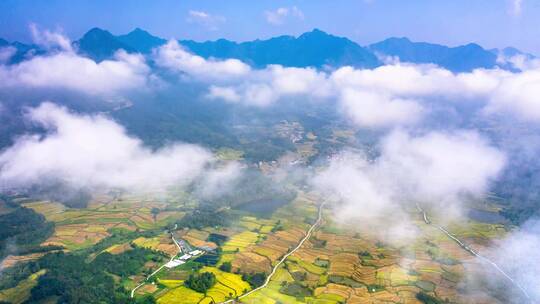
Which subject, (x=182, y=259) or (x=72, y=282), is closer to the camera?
(x=72, y=282)

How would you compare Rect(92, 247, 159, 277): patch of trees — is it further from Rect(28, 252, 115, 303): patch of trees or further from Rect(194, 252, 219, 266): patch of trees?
Rect(194, 252, 219, 266): patch of trees

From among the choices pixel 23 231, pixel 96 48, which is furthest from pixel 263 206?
pixel 96 48

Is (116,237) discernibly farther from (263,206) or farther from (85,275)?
(263,206)

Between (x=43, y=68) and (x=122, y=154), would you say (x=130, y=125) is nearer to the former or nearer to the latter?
(x=122, y=154)

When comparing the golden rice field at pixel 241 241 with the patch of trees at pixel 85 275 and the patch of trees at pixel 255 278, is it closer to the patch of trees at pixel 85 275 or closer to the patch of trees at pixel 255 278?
the patch of trees at pixel 255 278

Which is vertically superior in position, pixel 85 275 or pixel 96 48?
pixel 96 48

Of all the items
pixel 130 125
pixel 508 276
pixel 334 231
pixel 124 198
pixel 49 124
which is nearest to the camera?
pixel 508 276

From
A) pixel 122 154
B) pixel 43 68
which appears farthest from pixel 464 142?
pixel 43 68
